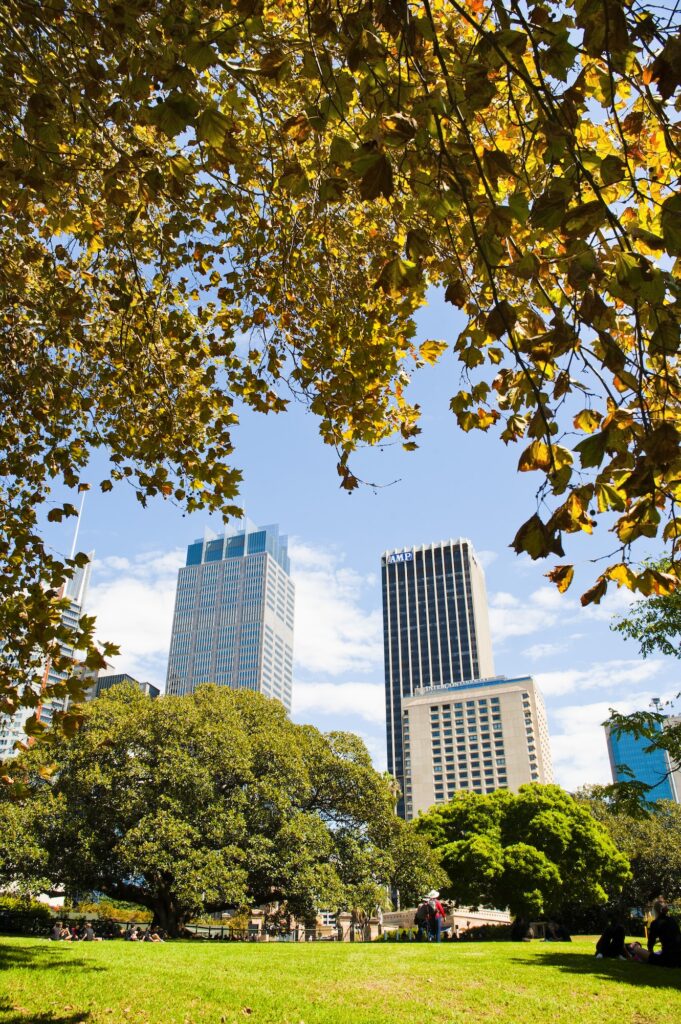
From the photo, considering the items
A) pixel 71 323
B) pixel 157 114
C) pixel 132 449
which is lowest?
pixel 157 114

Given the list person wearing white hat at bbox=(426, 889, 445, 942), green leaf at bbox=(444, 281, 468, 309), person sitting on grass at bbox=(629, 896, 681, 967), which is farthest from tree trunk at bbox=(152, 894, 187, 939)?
green leaf at bbox=(444, 281, 468, 309)

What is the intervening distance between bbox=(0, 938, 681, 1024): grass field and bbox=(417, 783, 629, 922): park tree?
17.5 metres

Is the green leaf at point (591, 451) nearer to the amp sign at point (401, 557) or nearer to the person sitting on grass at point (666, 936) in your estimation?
the person sitting on grass at point (666, 936)

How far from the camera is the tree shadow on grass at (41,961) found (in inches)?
291

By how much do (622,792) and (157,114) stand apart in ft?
27.6

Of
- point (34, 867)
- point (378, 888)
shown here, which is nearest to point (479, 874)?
point (378, 888)

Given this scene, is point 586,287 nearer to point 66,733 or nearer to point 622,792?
point 66,733

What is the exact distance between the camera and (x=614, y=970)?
25.9 feet

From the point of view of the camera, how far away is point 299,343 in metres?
5.30

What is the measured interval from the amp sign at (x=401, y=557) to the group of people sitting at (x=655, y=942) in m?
154

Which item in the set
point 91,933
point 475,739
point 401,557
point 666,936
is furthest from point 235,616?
point 666,936

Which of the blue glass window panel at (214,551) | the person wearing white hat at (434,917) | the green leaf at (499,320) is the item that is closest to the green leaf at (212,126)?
the green leaf at (499,320)

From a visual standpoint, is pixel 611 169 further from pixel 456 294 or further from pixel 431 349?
pixel 431 349

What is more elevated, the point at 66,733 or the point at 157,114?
the point at 157,114
